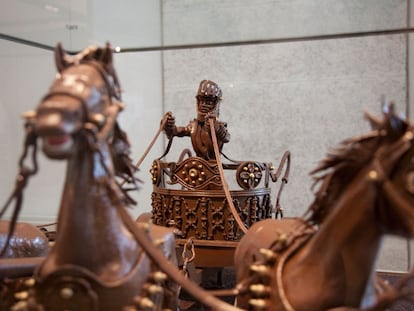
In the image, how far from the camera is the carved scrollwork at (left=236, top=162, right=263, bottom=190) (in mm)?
1787

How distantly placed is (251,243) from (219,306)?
28 cm

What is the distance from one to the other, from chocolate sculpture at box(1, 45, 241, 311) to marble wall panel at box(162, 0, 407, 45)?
208 centimetres

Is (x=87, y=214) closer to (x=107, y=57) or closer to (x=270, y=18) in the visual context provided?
(x=107, y=57)

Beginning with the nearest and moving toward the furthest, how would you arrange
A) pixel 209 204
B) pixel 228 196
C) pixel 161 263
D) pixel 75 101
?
pixel 75 101
pixel 161 263
pixel 228 196
pixel 209 204

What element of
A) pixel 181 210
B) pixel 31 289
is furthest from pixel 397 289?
pixel 181 210

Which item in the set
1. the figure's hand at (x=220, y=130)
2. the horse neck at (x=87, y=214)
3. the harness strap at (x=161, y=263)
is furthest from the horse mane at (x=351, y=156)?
the figure's hand at (x=220, y=130)

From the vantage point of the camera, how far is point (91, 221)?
812 millimetres

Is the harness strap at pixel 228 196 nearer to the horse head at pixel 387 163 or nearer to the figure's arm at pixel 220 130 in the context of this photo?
the figure's arm at pixel 220 130

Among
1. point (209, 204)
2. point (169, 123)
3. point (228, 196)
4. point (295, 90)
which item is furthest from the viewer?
point (295, 90)

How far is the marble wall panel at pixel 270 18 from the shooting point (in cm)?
259

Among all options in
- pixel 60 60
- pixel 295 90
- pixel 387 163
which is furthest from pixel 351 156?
pixel 295 90

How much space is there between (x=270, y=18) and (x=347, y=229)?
2205 mm

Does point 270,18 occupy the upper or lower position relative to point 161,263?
upper

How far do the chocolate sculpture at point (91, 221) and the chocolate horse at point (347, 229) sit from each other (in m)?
0.13
